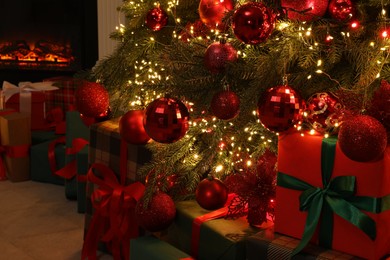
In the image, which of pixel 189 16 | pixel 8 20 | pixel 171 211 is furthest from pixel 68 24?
pixel 171 211

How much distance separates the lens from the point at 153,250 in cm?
119

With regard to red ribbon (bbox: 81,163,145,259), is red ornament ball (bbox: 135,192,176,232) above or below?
above

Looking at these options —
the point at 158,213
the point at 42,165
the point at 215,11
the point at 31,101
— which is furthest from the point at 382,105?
the point at 31,101

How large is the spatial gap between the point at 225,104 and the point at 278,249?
29 centimetres

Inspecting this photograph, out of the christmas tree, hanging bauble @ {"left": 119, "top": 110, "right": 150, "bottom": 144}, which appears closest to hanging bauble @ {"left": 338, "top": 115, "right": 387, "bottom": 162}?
the christmas tree

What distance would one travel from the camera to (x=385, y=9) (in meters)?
1.03

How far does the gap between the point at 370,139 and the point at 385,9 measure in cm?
36

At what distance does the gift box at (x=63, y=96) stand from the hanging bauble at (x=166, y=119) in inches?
63.9

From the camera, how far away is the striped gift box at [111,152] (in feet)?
4.74

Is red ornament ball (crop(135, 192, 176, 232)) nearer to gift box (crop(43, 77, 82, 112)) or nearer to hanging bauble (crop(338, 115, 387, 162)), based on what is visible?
hanging bauble (crop(338, 115, 387, 162))

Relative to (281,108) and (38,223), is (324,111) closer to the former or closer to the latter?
(281,108)

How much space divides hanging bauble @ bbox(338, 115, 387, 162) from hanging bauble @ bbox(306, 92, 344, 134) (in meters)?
0.12

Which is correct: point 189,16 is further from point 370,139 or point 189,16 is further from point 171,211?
point 370,139

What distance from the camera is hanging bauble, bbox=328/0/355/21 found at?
3.23 feet
